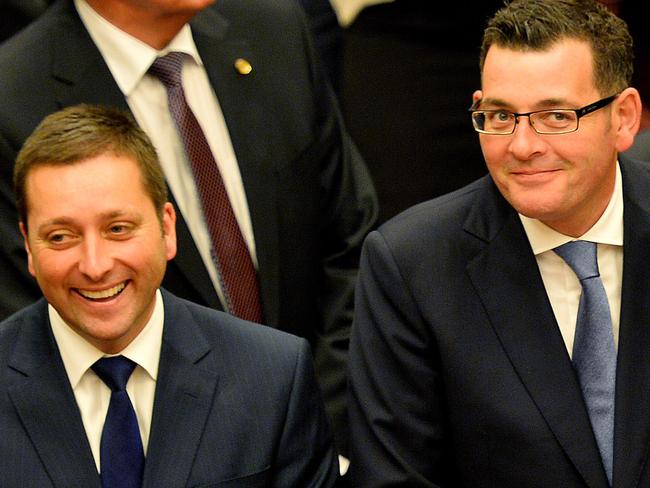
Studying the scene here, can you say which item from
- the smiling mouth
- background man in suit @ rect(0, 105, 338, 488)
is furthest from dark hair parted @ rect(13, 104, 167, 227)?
the smiling mouth

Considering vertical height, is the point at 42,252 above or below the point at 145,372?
above

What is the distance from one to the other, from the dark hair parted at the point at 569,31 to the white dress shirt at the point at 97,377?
32.4 inches

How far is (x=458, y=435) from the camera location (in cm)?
305

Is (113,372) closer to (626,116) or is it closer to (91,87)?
(91,87)

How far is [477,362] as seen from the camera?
9.90 feet

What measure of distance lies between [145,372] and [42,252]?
297 mm

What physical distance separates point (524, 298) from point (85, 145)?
851mm

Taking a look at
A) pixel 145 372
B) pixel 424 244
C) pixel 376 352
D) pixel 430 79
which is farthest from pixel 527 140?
pixel 430 79

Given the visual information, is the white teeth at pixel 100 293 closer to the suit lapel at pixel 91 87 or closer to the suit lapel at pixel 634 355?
the suit lapel at pixel 91 87

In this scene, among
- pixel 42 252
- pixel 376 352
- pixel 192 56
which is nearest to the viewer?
pixel 42 252

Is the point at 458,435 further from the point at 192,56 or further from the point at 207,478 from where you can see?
the point at 192,56

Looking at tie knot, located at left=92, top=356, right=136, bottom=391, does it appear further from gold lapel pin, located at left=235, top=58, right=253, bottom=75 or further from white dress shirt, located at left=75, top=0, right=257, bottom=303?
gold lapel pin, located at left=235, top=58, right=253, bottom=75

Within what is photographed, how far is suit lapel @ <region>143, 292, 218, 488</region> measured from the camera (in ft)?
9.52

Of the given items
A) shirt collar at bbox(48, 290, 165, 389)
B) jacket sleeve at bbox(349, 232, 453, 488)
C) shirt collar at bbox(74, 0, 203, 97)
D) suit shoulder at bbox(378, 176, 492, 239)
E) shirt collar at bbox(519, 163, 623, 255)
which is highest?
shirt collar at bbox(74, 0, 203, 97)
